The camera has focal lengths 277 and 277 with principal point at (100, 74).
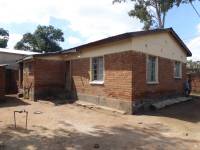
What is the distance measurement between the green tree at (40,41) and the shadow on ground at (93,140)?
39.9 metres

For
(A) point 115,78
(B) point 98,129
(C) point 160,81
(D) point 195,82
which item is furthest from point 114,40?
(D) point 195,82

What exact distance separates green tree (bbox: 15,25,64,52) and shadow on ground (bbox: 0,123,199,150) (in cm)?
3988

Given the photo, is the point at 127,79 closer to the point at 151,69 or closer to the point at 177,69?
the point at 151,69

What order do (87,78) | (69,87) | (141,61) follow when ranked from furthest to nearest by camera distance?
1. (69,87)
2. (87,78)
3. (141,61)

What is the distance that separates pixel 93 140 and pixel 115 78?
18.5 feet

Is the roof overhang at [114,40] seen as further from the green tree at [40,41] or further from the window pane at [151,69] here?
the green tree at [40,41]

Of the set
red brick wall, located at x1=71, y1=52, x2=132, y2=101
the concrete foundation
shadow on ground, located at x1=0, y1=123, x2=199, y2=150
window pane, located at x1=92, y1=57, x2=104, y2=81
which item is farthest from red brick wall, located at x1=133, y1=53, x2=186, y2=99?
shadow on ground, located at x1=0, y1=123, x2=199, y2=150

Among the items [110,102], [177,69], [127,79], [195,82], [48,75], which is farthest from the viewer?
[195,82]

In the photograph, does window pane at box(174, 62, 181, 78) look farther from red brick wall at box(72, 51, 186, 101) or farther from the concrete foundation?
the concrete foundation

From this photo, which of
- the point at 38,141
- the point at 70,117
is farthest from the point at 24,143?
the point at 70,117

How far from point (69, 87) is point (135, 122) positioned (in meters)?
7.60

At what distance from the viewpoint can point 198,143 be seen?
27.7 feet

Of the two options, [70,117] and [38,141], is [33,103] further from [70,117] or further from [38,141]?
[38,141]

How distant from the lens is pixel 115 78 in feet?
45.2
